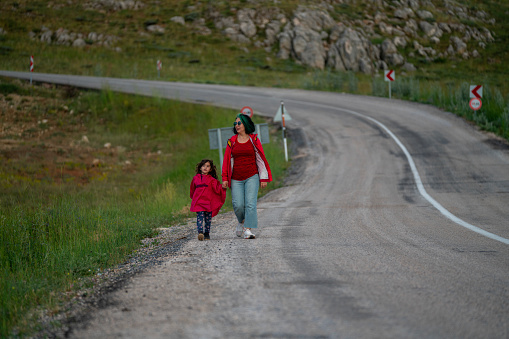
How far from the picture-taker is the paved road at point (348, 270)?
3678 millimetres

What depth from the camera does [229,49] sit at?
1978 inches

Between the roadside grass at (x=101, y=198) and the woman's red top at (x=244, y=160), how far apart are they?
204 centimetres

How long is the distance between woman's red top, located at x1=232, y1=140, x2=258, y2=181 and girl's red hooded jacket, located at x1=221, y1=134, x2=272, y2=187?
6 cm

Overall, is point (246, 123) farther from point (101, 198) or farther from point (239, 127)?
point (101, 198)

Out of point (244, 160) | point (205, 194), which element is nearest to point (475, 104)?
point (244, 160)

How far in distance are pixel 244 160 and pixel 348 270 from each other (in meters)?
2.93

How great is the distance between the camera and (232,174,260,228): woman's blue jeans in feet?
24.9

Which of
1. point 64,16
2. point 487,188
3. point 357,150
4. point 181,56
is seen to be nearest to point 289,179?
point 357,150

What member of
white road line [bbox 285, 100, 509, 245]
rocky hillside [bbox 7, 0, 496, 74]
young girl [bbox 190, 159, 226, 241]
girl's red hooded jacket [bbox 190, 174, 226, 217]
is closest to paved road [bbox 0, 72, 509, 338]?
white road line [bbox 285, 100, 509, 245]

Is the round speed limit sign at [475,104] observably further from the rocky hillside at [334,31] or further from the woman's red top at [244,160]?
the rocky hillside at [334,31]

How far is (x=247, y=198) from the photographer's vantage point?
7.64 m

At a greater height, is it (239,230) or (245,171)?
(245,171)

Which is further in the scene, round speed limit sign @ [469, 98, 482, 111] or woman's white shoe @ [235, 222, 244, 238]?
round speed limit sign @ [469, 98, 482, 111]

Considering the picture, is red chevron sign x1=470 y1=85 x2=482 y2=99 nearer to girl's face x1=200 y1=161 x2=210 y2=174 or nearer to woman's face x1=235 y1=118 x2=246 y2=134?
woman's face x1=235 y1=118 x2=246 y2=134
